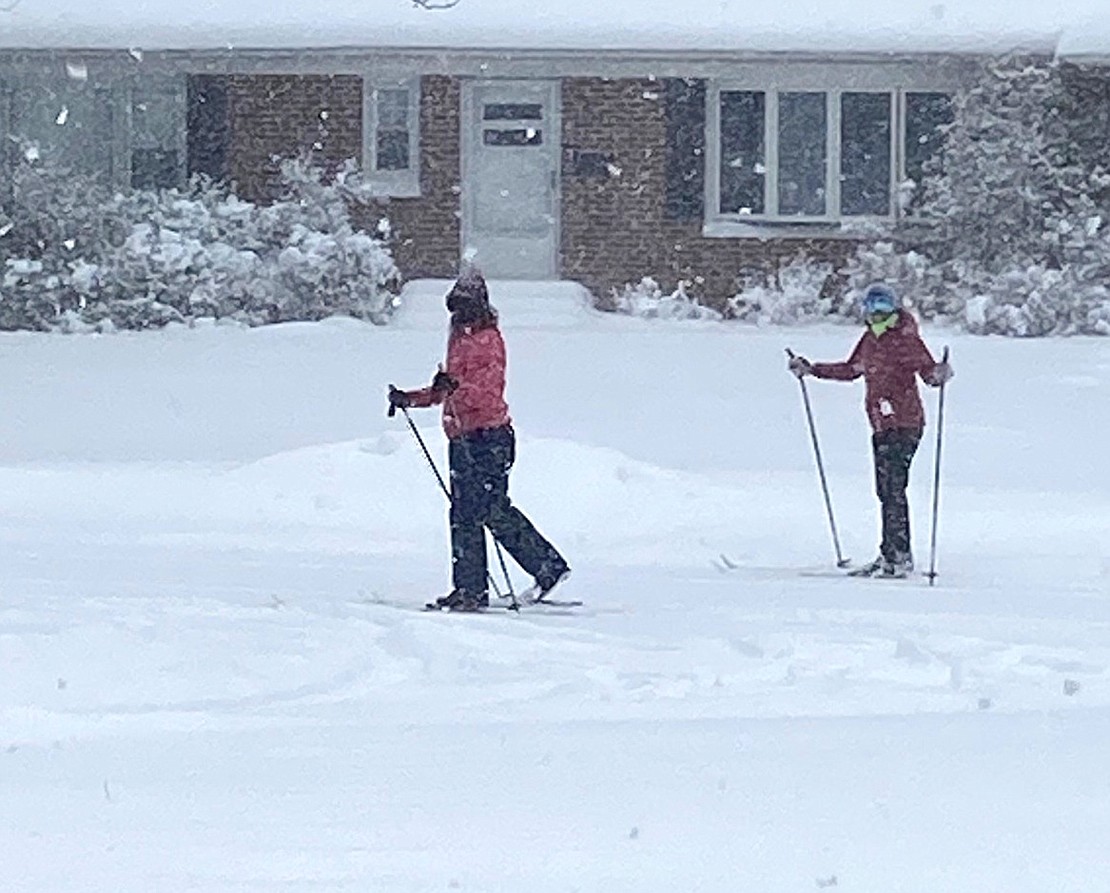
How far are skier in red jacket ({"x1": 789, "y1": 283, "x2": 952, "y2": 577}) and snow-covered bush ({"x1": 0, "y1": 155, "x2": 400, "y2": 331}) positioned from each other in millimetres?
11220

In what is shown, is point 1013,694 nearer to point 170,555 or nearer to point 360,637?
point 360,637

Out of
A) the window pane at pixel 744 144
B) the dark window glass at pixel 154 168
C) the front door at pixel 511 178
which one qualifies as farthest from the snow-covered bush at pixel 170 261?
the window pane at pixel 744 144

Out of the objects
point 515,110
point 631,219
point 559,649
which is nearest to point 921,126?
point 631,219

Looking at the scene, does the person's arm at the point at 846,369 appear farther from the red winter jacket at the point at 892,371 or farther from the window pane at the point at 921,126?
the window pane at the point at 921,126

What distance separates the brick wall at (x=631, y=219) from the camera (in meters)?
27.6

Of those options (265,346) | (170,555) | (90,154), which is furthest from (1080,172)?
(170,555)

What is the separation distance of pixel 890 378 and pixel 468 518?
10.2 ft

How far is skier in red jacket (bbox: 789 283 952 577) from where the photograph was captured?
14.3 meters

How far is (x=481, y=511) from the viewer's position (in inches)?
486

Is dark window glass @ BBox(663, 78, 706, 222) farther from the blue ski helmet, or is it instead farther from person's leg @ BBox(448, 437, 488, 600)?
person's leg @ BBox(448, 437, 488, 600)

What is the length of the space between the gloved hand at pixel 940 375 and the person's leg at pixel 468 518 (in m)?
2.93

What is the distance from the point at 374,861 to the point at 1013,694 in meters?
3.63

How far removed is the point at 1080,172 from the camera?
25.8 metres

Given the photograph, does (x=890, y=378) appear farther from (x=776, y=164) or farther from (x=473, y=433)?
(x=776, y=164)
